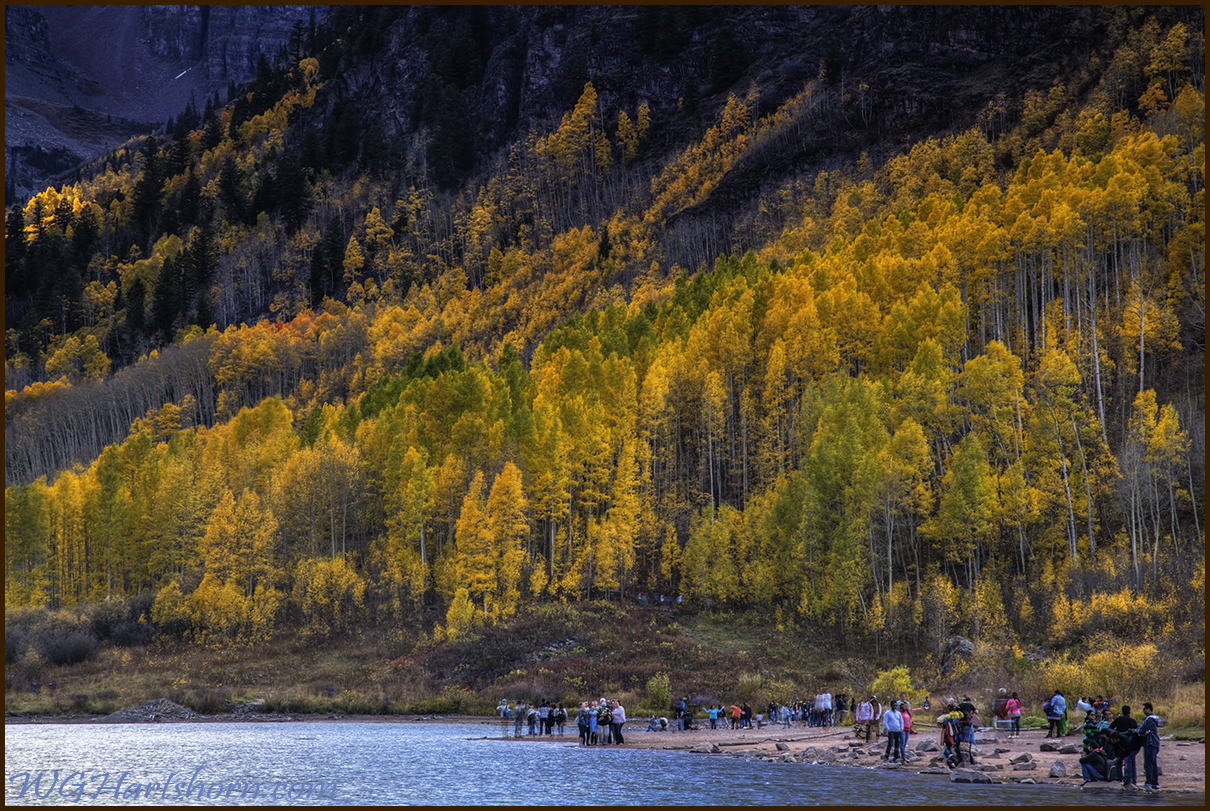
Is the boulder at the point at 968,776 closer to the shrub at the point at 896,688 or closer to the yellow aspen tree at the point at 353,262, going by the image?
the shrub at the point at 896,688

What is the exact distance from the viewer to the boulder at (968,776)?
23.0 m

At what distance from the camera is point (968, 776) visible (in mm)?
23391

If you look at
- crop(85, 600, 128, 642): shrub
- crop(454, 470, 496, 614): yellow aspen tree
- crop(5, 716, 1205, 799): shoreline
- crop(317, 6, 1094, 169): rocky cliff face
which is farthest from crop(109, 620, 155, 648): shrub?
crop(317, 6, 1094, 169): rocky cliff face

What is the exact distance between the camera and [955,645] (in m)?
49.8

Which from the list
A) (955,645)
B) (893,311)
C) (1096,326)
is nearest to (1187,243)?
(1096,326)

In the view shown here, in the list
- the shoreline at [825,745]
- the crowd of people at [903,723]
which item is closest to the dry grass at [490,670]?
the shoreline at [825,745]

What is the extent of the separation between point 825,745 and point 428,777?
14290 millimetres

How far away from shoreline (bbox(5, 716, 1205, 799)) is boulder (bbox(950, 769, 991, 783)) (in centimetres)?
2

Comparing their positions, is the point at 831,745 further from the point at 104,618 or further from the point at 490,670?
the point at 104,618

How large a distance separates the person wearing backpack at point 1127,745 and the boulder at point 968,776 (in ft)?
10.3

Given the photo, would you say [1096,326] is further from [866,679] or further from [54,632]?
[54,632]

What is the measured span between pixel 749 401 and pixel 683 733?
39111 mm

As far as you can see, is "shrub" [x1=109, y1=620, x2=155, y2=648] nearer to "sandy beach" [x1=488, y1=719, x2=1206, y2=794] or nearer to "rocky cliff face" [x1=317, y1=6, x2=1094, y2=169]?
"sandy beach" [x1=488, y1=719, x2=1206, y2=794]

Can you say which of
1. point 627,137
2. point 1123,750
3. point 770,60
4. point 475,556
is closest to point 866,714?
point 1123,750
